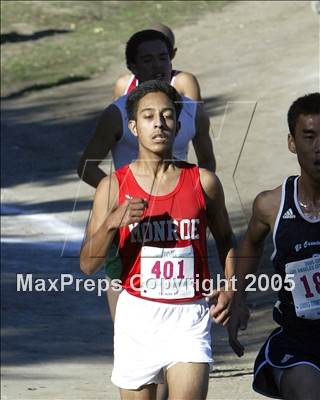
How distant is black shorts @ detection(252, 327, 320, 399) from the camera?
5492mm

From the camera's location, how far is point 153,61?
296 inches

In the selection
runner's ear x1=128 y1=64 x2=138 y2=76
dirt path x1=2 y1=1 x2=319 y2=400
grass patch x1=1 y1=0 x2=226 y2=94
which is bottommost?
dirt path x1=2 y1=1 x2=319 y2=400

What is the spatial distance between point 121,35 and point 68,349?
59.7ft

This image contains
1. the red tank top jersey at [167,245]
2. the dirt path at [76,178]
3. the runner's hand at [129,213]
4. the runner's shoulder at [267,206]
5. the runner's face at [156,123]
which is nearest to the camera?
the runner's hand at [129,213]

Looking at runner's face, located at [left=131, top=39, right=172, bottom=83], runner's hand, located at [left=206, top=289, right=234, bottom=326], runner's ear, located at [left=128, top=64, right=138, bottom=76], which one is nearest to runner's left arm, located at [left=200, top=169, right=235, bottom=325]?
runner's hand, located at [left=206, top=289, right=234, bottom=326]

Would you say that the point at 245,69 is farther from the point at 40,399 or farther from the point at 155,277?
the point at 155,277

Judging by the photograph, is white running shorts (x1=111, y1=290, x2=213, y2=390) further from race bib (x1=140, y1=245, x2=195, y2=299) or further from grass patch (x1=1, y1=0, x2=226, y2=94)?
grass patch (x1=1, y1=0, x2=226, y2=94)

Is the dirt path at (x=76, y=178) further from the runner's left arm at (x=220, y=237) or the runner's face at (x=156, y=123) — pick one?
the runner's face at (x=156, y=123)

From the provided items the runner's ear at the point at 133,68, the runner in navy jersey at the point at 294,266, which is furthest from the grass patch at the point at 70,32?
the runner in navy jersey at the point at 294,266

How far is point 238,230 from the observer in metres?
13.1

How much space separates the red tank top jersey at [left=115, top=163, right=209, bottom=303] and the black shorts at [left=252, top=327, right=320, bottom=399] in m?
0.38

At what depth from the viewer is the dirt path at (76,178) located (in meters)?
9.53

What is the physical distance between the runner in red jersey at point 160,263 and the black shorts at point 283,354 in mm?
235

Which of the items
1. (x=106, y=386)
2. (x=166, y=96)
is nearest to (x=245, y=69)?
(x=106, y=386)
